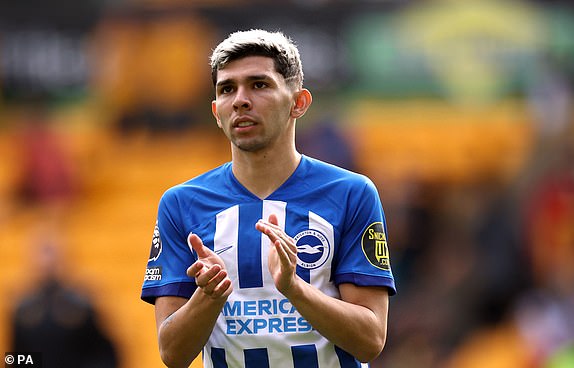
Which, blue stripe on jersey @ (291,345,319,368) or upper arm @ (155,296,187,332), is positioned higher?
upper arm @ (155,296,187,332)

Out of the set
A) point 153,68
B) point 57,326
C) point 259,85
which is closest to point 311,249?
point 259,85

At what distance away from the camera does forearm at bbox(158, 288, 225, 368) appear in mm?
4133

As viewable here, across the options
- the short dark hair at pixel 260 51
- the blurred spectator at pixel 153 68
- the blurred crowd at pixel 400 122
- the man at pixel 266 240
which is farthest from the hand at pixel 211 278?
the blurred spectator at pixel 153 68

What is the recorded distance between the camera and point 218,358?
4.44 m

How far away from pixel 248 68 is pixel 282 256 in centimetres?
79

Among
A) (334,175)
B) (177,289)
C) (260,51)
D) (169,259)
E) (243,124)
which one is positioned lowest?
(177,289)

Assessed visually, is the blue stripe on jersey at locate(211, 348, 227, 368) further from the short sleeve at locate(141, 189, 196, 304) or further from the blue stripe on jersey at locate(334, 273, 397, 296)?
the blue stripe on jersey at locate(334, 273, 397, 296)

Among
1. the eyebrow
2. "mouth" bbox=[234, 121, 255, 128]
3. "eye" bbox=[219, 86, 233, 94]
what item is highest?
the eyebrow

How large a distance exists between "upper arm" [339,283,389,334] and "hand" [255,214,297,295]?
35cm

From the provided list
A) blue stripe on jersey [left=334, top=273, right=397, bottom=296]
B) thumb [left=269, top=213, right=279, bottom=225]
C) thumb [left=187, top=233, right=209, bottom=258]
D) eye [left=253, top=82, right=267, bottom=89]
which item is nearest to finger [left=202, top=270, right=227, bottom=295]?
thumb [left=187, top=233, right=209, bottom=258]

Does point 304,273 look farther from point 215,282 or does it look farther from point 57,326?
point 57,326

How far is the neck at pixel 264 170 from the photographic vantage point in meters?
4.52

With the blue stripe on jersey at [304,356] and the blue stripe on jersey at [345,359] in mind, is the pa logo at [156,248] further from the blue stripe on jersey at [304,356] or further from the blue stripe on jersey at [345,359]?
the blue stripe on jersey at [345,359]

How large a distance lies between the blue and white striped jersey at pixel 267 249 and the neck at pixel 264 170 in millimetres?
27
